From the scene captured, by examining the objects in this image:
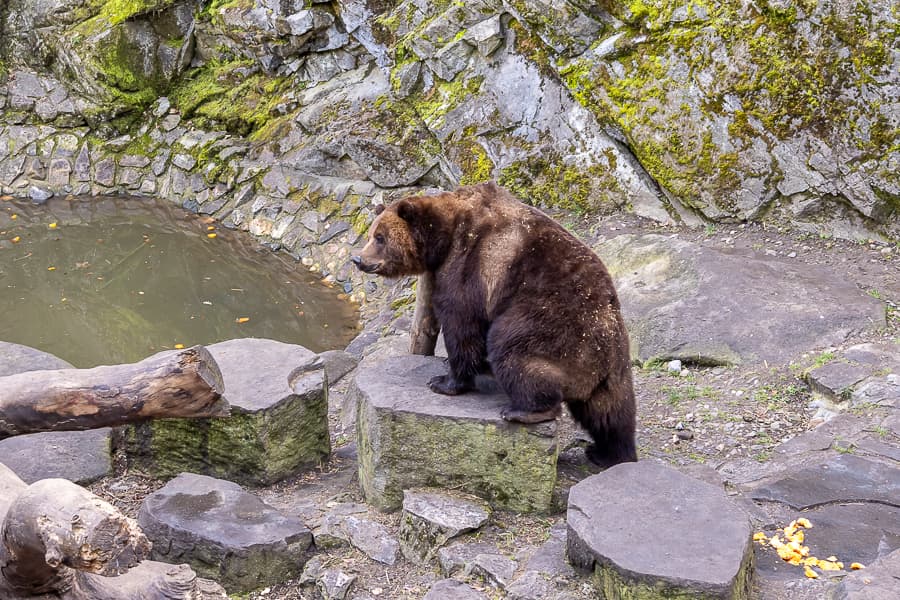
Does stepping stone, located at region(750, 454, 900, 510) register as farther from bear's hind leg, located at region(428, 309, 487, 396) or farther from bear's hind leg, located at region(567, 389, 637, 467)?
bear's hind leg, located at region(428, 309, 487, 396)

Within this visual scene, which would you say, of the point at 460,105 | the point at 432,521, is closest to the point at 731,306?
the point at 432,521

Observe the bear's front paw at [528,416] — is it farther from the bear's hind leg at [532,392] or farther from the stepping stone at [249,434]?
the stepping stone at [249,434]

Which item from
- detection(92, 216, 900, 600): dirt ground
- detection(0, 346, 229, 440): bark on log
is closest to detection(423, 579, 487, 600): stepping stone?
detection(92, 216, 900, 600): dirt ground

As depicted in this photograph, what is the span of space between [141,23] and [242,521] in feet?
42.2

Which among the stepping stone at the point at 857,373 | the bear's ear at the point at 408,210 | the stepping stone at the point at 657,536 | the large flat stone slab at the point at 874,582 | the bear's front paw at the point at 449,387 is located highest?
the bear's ear at the point at 408,210

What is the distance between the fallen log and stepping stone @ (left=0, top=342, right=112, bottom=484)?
185cm

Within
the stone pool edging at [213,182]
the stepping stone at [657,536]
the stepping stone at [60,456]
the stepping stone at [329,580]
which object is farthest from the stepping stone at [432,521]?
the stone pool edging at [213,182]

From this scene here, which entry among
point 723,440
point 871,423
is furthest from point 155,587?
point 871,423

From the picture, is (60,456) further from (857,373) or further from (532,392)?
(857,373)

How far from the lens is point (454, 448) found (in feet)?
17.8

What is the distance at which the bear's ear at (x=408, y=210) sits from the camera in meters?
5.79

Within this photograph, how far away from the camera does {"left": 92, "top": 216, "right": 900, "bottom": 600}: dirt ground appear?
5219 mm

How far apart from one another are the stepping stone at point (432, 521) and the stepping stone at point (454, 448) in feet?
0.52

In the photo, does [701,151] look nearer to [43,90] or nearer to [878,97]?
[878,97]
